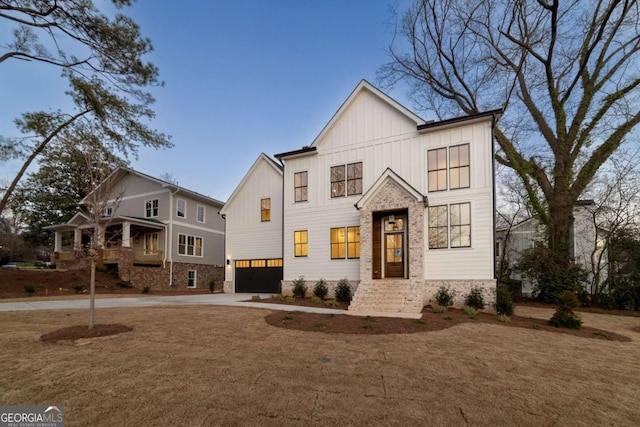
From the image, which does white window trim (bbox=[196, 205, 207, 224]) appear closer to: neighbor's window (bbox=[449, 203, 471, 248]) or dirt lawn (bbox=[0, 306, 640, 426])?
dirt lawn (bbox=[0, 306, 640, 426])

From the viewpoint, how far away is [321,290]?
1517 cm

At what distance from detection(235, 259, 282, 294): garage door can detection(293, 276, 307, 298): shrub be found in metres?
3.28

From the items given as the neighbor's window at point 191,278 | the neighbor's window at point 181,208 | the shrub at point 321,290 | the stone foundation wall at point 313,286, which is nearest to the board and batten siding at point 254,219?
the stone foundation wall at point 313,286

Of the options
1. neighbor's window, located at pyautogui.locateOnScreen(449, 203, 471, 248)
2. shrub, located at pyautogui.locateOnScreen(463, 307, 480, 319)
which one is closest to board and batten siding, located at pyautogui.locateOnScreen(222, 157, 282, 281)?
neighbor's window, located at pyautogui.locateOnScreen(449, 203, 471, 248)

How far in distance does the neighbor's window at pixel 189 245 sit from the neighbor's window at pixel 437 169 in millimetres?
19668

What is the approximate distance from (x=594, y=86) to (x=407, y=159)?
41.8ft

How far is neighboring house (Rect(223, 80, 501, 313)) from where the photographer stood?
1289cm

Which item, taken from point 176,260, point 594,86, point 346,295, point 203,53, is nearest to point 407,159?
point 346,295

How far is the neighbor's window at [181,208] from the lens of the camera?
1014 inches

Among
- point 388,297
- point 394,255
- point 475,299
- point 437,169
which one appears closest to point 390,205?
point 394,255

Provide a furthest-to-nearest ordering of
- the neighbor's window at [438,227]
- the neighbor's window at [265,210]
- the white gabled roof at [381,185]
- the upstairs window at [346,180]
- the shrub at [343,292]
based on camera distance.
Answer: the neighbor's window at [265,210] < the upstairs window at [346,180] < the shrub at [343,292] < the neighbor's window at [438,227] < the white gabled roof at [381,185]

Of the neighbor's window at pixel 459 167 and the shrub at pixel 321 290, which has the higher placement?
the neighbor's window at pixel 459 167

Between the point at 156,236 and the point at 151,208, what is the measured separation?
92.3 inches

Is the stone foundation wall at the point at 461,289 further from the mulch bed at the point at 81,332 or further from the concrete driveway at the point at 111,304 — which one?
the mulch bed at the point at 81,332
